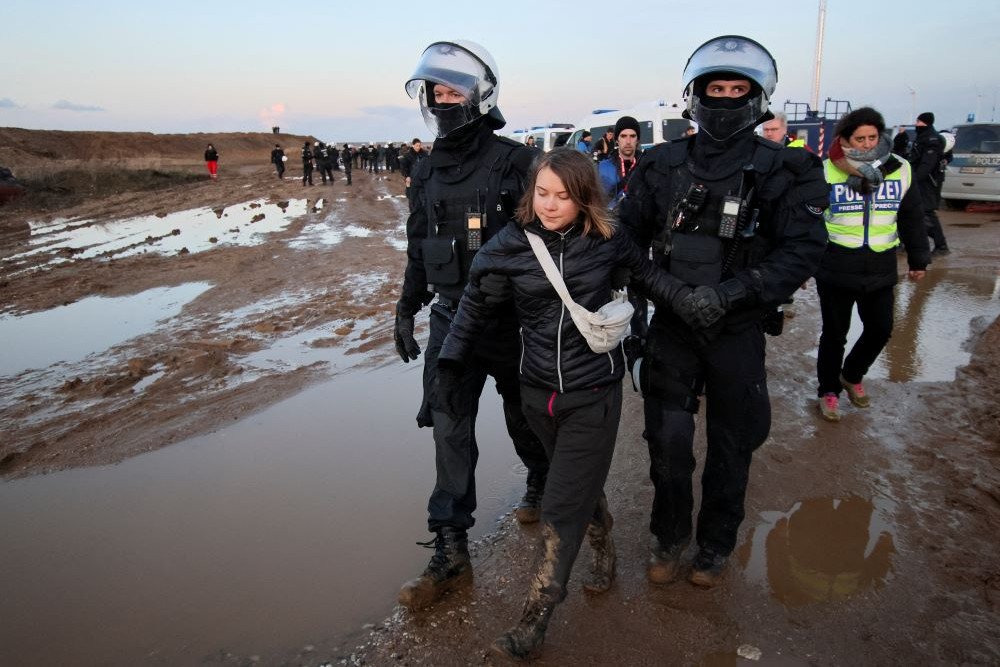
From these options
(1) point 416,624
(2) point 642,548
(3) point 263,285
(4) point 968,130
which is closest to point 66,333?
(3) point 263,285

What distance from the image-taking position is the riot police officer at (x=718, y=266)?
2.51m

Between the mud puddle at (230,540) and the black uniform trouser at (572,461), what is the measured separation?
0.84 m

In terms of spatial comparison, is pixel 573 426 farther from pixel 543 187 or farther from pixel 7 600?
pixel 7 600

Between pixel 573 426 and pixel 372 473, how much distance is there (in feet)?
6.12

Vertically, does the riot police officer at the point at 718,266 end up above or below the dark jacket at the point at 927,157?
below

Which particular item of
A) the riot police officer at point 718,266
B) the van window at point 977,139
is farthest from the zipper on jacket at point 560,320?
the van window at point 977,139

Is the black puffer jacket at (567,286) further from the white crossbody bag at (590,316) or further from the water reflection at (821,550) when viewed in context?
the water reflection at (821,550)

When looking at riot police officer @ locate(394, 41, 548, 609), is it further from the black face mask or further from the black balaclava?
the black balaclava

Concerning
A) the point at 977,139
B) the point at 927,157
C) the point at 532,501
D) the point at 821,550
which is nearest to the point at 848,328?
the point at 821,550

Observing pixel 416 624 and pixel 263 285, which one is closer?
pixel 416 624

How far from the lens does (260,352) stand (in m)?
5.96

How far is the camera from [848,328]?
14.0 ft

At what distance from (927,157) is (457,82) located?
8.34 m

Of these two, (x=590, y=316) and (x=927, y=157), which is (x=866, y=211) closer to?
(x=590, y=316)
